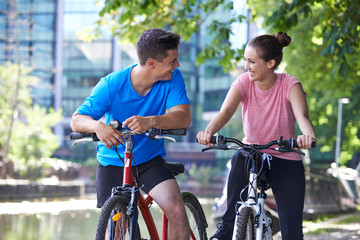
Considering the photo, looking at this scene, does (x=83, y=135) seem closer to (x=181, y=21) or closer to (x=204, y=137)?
(x=204, y=137)

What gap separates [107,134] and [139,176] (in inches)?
21.1

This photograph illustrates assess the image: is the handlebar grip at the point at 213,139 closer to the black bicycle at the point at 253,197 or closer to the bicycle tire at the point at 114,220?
the black bicycle at the point at 253,197

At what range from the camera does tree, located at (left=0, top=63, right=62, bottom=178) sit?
31766mm

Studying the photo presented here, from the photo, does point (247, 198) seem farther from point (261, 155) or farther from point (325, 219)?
point (325, 219)

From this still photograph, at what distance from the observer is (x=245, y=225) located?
13.3 feet

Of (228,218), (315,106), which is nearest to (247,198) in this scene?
(228,218)

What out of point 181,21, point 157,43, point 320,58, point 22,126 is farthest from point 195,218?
point 22,126

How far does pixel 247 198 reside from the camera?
4.43 metres

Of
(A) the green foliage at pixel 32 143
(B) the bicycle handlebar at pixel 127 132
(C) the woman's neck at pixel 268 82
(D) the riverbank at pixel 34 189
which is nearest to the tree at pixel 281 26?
(C) the woman's neck at pixel 268 82

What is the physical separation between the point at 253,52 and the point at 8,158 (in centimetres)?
2926

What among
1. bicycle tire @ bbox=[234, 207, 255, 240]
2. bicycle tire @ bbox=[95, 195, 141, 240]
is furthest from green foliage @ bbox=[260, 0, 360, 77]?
bicycle tire @ bbox=[95, 195, 141, 240]

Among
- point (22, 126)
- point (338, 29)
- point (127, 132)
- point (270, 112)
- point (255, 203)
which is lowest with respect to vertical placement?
point (255, 203)

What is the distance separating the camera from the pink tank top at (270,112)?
450 cm

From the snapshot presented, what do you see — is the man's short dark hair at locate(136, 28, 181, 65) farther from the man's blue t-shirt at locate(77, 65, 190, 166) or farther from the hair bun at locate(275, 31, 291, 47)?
the hair bun at locate(275, 31, 291, 47)
